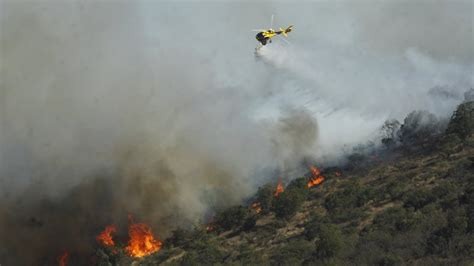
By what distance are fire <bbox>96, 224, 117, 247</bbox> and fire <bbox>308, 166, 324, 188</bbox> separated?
24215 millimetres

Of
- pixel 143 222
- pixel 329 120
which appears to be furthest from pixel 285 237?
pixel 329 120

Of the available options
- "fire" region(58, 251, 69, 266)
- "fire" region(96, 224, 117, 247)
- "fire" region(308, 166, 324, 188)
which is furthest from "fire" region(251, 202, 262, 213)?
"fire" region(58, 251, 69, 266)

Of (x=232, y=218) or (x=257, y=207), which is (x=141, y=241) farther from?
(x=257, y=207)

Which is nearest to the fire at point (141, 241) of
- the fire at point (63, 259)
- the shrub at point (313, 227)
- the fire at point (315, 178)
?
the fire at point (63, 259)

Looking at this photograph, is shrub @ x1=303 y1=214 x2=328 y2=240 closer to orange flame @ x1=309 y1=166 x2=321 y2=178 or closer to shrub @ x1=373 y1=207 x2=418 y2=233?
shrub @ x1=373 y1=207 x2=418 y2=233

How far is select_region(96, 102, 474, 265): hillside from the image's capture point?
36094mm

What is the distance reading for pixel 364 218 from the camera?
159 feet

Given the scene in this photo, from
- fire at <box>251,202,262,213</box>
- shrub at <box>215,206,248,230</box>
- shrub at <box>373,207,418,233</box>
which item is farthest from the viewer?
fire at <box>251,202,262,213</box>

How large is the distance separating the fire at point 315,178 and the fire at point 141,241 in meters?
20.5

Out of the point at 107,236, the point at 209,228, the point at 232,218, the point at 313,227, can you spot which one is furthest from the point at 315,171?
the point at 107,236

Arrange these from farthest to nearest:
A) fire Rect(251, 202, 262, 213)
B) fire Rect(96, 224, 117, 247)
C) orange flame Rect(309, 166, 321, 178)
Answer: orange flame Rect(309, 166, 321, 178), fire Rect(251, 202, 262, 213), fire Rect(96, 224, 117, 247)

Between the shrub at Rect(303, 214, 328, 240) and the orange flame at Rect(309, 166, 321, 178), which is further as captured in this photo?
the orange flame at Rect(309, 166, 321, 178)

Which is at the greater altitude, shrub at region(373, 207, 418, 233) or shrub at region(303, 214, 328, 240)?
shrub at region(303, 214, 328, 240)

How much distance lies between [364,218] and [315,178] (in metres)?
24.8
